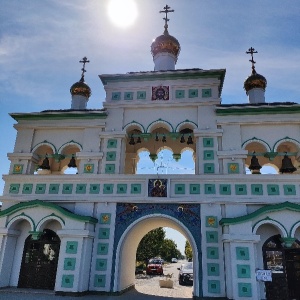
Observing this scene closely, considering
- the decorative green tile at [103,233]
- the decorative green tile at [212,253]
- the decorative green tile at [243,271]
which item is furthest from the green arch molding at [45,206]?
the decorative green tile at [243,271]

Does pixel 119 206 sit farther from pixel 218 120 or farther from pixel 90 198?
pixel 218 120

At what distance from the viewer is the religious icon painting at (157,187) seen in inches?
398

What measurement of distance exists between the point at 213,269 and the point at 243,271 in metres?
0.91

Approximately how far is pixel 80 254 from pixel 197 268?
3.54m

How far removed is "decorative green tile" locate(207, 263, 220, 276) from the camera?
9.10 meters

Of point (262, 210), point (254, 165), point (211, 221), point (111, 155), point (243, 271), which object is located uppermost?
point (111, 155)

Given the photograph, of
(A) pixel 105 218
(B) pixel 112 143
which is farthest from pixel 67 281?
(B) pixel 112 143

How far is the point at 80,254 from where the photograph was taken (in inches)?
365

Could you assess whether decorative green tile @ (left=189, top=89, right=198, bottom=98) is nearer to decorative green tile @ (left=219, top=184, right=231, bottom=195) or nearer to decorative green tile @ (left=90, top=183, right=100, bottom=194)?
decorative green tile @ (left=219, top=184, right=231, bottom=195)

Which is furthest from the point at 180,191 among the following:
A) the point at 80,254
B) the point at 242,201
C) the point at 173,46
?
the point at 173,46

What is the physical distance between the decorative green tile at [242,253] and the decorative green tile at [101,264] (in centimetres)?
402

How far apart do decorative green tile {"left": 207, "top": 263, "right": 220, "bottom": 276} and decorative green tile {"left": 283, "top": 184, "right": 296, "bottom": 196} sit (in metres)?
3.12

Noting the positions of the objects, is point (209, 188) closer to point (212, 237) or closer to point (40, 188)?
point (212, 237)

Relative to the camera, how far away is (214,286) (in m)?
8.99
